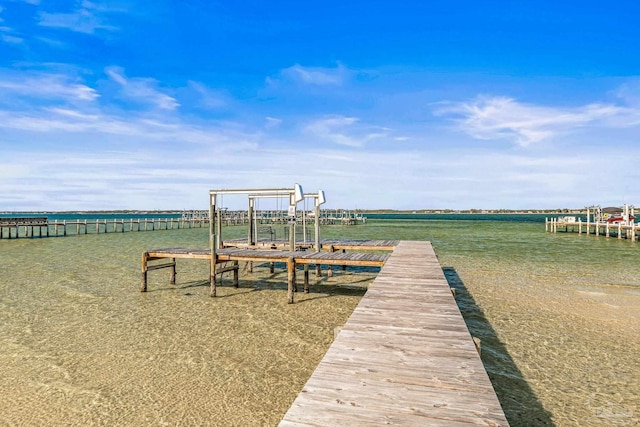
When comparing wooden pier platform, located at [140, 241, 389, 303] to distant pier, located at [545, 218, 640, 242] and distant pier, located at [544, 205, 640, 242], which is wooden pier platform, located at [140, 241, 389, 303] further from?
distant pier, located at [544, 205, 640, 242]

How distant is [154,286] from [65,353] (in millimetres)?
5942

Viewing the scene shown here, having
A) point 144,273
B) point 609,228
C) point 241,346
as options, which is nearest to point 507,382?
point 241,346

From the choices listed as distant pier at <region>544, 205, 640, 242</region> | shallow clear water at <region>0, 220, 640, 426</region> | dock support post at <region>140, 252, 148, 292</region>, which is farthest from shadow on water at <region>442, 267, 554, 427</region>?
distant pier at <region>544, 205, 640, 242</region>

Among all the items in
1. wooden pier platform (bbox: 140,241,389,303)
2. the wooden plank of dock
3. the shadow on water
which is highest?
wooden pier platform (bbox: 140,241,389,303)

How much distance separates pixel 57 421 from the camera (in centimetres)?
449

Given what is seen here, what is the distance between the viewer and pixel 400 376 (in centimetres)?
327

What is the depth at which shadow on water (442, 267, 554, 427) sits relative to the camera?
181 inches

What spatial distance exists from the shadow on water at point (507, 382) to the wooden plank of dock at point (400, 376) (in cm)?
130

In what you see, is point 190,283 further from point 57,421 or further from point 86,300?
point 57,421

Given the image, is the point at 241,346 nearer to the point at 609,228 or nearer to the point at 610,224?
the point at 610,224

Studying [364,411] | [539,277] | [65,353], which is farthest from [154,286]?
[539,277]

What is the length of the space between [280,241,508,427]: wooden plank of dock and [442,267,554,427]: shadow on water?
1.30 m

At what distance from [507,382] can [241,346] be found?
4507 mm

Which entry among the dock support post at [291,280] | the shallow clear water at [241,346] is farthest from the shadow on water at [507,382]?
the dock support post at [291,280]
